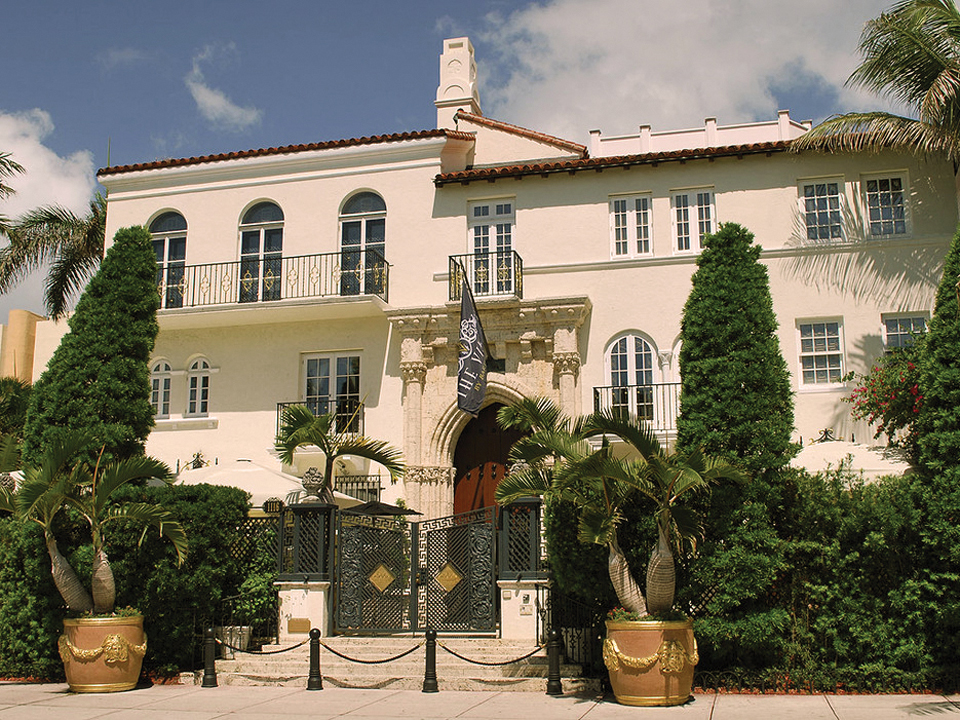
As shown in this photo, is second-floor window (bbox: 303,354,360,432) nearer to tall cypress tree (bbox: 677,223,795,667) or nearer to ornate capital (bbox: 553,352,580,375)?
ornate capital (bbox: 553,352,580,375)

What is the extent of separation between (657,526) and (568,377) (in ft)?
27.8

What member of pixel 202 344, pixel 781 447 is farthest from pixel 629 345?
pixel 202 344

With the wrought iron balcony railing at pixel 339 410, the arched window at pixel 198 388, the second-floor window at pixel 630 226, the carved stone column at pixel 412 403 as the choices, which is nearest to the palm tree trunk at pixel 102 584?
the wrought iron balcony railing at pixel 339 410

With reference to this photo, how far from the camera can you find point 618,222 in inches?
863

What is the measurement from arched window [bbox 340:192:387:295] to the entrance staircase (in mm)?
9833

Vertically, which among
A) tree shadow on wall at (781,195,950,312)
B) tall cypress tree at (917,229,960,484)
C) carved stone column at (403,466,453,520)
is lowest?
carved stone column at (403,466,453,520)

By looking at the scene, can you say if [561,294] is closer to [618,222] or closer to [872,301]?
[618,222]

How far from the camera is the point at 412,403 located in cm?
2180

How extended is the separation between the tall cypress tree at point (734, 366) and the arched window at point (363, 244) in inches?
405

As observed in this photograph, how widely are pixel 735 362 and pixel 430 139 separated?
1200 centimetres

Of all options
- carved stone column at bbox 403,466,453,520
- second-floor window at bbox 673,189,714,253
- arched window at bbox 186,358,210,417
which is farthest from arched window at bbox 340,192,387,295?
second-floor window at bbox 673,189,714,253

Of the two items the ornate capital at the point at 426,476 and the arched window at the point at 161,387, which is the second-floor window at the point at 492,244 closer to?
the ornate capital at the point at 426,476

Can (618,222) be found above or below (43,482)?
above

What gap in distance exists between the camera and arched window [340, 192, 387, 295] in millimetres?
22531
